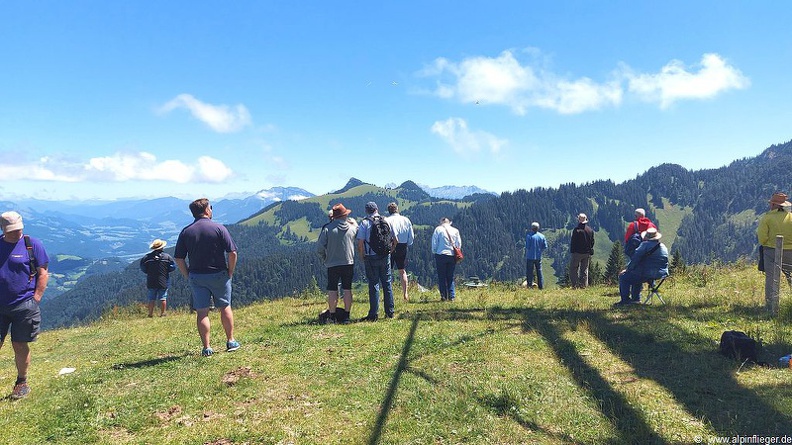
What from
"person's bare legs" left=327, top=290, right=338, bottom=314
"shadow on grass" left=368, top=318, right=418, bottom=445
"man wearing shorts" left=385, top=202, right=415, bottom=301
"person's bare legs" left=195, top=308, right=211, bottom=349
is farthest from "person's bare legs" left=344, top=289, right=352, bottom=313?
"person's bare legs" left=195, top=308, right=211, bottom=349

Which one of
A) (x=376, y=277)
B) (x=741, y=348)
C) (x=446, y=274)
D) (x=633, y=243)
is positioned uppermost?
(x=633, y=243)

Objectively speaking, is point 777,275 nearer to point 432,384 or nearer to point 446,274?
point 446,274

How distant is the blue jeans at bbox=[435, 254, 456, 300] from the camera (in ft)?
44.0

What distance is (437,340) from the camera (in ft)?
28.6

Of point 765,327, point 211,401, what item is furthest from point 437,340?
Answer: point 765,327

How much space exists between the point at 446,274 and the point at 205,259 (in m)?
8.19

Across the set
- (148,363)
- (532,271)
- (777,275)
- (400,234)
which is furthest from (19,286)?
(532,271)

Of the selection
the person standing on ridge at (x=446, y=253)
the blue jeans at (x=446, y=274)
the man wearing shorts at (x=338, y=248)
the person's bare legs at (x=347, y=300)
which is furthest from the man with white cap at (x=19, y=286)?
the blue jeans at (x=446, y=274)

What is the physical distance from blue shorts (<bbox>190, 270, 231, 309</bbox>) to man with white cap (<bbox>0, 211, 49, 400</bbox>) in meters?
2.34

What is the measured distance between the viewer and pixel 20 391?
6.95 meters

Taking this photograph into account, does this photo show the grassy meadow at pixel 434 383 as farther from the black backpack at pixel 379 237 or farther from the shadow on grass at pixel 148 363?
the black backpack at pixel 379 237

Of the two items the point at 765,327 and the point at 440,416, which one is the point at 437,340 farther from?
the point at 765,327

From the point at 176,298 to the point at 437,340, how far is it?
197407 mm

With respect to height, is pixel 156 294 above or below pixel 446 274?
below
